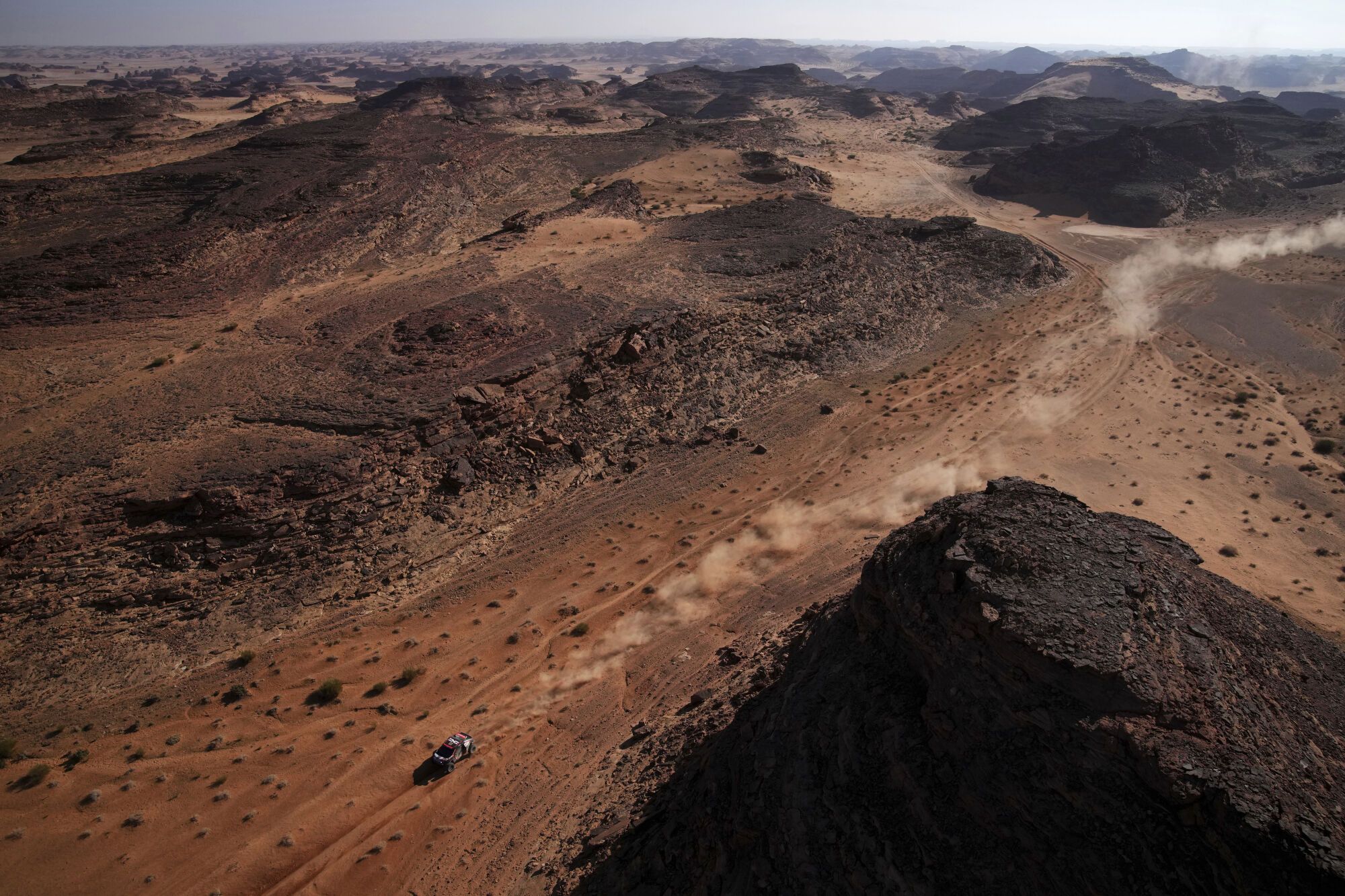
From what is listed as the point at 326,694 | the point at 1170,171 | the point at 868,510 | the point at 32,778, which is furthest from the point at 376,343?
the point at 1170,171

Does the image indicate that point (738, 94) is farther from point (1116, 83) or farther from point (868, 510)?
point (868, 510)

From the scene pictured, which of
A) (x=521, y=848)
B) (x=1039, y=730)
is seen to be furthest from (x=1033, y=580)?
(x=521, y=848)

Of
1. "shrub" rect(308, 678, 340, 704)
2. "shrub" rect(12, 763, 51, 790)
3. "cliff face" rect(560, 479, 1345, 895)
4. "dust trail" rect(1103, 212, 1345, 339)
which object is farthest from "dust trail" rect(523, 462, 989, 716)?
"dust trail" rect(1103, 212, 1345, 339)

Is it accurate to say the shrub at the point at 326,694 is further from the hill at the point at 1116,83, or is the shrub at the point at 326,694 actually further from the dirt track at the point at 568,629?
the hill at the point at 1116,83

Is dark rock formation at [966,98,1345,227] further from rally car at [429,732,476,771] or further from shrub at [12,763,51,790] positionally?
shrub at [12,763,51,790]

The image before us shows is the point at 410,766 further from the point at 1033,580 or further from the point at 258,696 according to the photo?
the point at 1033,580

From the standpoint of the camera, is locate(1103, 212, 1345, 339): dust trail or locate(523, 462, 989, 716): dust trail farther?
locate(1103, 212, 1345, 339): dust trail

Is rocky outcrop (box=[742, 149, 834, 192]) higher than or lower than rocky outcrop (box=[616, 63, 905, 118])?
lower

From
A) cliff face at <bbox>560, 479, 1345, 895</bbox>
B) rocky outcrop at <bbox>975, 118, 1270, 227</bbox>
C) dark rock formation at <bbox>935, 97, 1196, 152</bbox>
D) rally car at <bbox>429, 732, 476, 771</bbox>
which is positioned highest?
dark rock formation at <bbox>935, 97, 1196, 152</bbox>
